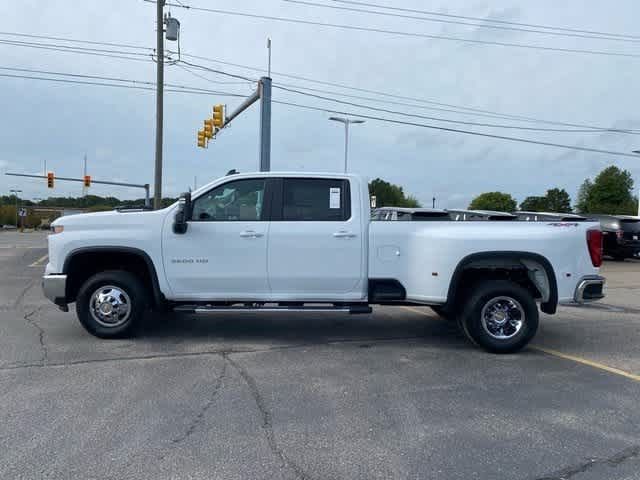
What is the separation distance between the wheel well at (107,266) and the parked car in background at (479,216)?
3821 millimetres

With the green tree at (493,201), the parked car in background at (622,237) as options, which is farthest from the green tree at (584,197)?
the parked car in background at (622,237)

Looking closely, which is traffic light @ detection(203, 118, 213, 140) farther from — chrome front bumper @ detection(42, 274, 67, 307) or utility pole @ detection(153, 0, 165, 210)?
chrome front bumper @ detection(42, 274, 67, 307)

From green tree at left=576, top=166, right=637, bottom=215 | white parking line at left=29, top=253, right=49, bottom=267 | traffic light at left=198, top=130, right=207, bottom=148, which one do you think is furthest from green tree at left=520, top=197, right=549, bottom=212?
white parking line at left=29, top=253, right=49, bottom=267

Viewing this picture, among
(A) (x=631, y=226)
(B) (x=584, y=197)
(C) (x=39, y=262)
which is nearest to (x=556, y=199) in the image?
(B) (x=584, y=197)

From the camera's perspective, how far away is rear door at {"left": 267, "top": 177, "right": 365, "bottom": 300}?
20.1 ft

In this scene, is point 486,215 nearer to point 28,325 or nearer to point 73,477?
point 73,477

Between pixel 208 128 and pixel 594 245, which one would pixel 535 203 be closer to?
pixel 208 128

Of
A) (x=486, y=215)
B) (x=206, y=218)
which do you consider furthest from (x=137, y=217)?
(x=486, y=215)

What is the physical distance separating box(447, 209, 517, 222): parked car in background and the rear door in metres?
1.37

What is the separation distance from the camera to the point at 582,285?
6.00 meters

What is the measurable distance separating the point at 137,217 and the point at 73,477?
3.54 metres

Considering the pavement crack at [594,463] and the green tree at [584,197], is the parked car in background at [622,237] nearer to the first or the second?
the pavement crack at [594,463]

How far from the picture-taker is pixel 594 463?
139 inches

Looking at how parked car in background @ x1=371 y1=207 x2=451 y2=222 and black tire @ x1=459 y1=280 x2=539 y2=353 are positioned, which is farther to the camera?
parked car in background @ x1=371 y1=207 x2=451 y2=222
